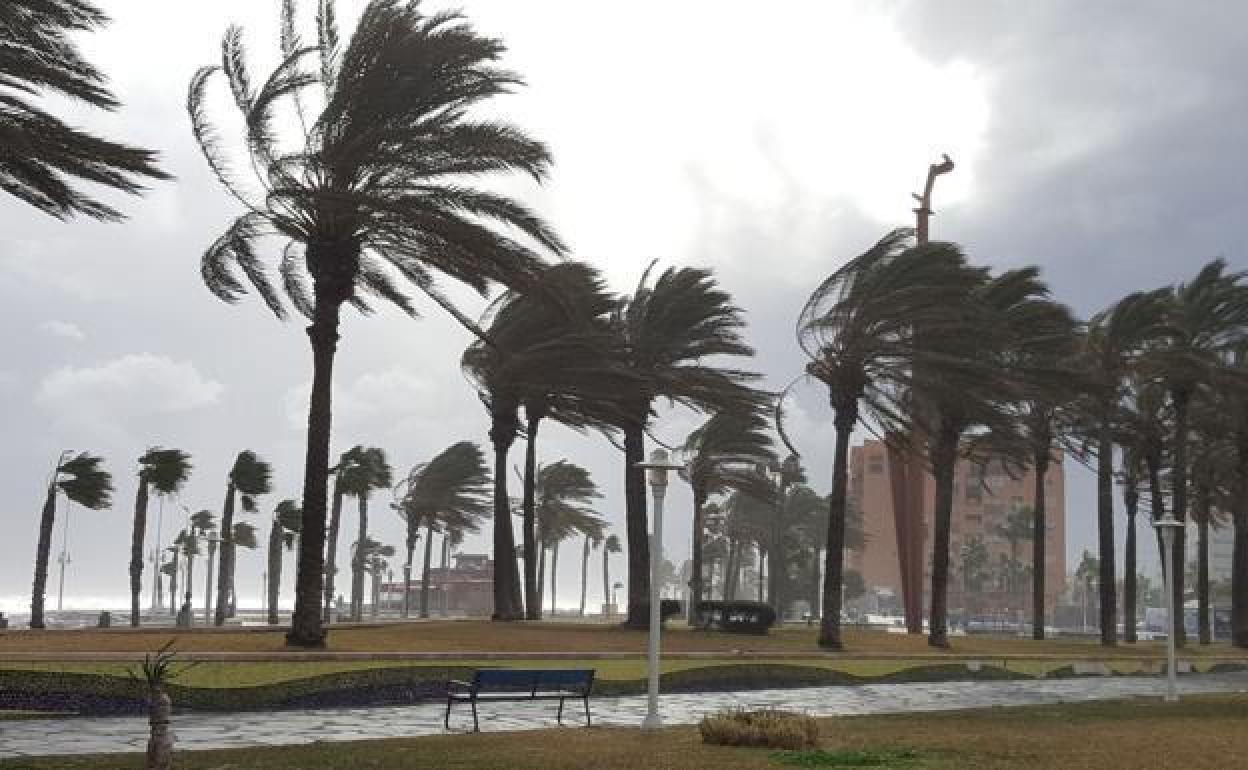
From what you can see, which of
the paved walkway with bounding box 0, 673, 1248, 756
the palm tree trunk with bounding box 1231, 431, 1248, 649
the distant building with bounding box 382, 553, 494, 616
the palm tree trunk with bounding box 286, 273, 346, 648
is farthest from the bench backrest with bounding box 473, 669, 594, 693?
the distant building with bounding box 382, 553, 494, 616

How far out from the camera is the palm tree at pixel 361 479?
57781mm

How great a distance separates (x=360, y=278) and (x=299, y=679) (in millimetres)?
10751

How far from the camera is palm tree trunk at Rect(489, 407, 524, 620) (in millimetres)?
37781

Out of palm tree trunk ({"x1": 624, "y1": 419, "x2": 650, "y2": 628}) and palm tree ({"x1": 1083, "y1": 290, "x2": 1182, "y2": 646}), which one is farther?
palm tree ({"x1": 1083, "y1": 290, "x2": 1182, "y2": 646})

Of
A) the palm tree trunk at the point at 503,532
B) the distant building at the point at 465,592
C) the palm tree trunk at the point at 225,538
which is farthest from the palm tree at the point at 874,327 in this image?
the distant building at the point at 465,592

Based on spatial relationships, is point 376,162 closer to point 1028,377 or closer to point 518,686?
point 518,686

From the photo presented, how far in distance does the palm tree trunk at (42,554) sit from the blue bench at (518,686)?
33355mm

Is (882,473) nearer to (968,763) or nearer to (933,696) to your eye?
(933,696)

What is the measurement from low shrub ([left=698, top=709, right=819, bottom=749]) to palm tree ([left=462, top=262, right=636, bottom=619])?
1859cm

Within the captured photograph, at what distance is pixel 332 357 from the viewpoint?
24812 millimetres

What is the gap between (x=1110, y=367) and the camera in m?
44.2

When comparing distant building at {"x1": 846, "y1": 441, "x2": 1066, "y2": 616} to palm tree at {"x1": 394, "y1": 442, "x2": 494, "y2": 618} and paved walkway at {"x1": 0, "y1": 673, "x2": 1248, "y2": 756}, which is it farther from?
paved walkway at {"x1": 0, "y1": 673, "x2": 1248, "y2": 756}

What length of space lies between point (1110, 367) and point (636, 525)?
61.7ft

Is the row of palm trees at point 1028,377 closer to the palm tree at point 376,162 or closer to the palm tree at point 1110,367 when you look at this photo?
the palm tree at point 1110,367
